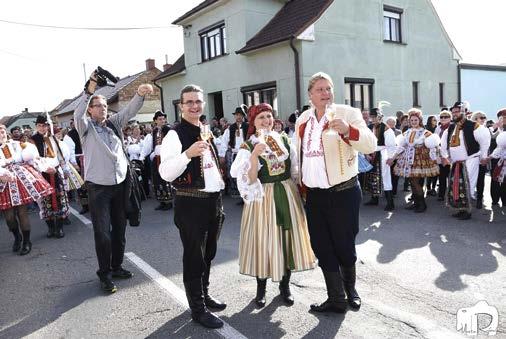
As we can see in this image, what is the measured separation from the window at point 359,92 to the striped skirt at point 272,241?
11647mm

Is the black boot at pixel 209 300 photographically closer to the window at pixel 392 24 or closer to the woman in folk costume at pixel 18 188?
the woman in folk costume at pixel 18 188

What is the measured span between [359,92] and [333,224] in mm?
12724

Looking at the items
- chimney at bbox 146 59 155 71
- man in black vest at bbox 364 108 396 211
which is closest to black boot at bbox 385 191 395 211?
man in black vest at bbox 364 108 396 211

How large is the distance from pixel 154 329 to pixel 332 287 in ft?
4.88

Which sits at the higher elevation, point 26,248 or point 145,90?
point 145,90

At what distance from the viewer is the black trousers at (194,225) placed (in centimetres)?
332

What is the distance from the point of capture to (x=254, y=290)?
4.05 metres

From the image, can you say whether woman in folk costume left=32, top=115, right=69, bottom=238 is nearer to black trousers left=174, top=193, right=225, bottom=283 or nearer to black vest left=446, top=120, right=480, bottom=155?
black trousers left=174, top=193, right=225, bottom=283

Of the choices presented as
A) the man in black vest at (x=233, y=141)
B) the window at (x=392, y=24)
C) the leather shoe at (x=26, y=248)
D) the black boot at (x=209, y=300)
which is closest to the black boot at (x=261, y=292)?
the black boot at (x=209, y=300)

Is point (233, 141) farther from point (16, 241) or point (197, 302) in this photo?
point (197, 302)

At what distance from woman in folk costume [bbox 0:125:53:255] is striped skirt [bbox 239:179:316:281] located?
3709 mm

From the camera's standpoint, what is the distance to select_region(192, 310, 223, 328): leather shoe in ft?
10.8

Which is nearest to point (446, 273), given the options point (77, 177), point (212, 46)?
point (77, 177)

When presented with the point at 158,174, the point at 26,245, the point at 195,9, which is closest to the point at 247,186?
the point at 26,245
